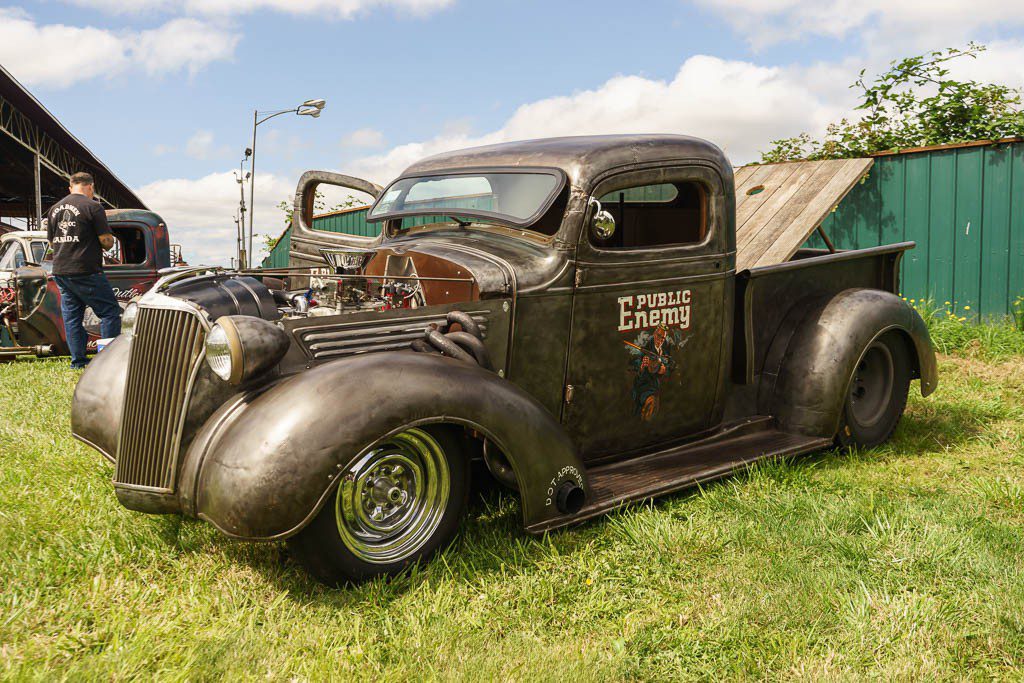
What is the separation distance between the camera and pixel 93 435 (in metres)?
3.50

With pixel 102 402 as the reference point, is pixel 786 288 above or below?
above

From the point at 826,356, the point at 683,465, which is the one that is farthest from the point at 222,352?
the point at 826,356

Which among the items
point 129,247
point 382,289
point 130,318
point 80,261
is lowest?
point 130,318

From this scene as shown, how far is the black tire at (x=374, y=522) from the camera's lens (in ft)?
8.95

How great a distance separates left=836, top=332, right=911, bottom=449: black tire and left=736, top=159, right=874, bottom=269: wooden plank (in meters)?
1.08

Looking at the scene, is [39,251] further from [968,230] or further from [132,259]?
[968,230]

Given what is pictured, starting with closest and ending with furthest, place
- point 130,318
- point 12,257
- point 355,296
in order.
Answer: point 130,318
point 355,296
point 12,257

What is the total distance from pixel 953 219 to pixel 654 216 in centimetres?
513

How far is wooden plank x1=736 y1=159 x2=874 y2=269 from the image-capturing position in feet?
19.4

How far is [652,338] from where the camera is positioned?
3.85 m

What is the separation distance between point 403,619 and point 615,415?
1555mm

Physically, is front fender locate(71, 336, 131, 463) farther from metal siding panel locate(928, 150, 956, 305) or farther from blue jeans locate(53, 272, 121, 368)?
metal siding panel locate(928, 150, 956, 305)

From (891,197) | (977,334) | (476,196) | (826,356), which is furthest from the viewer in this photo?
(891,197)

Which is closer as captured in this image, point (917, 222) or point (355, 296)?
point (355, 296)
